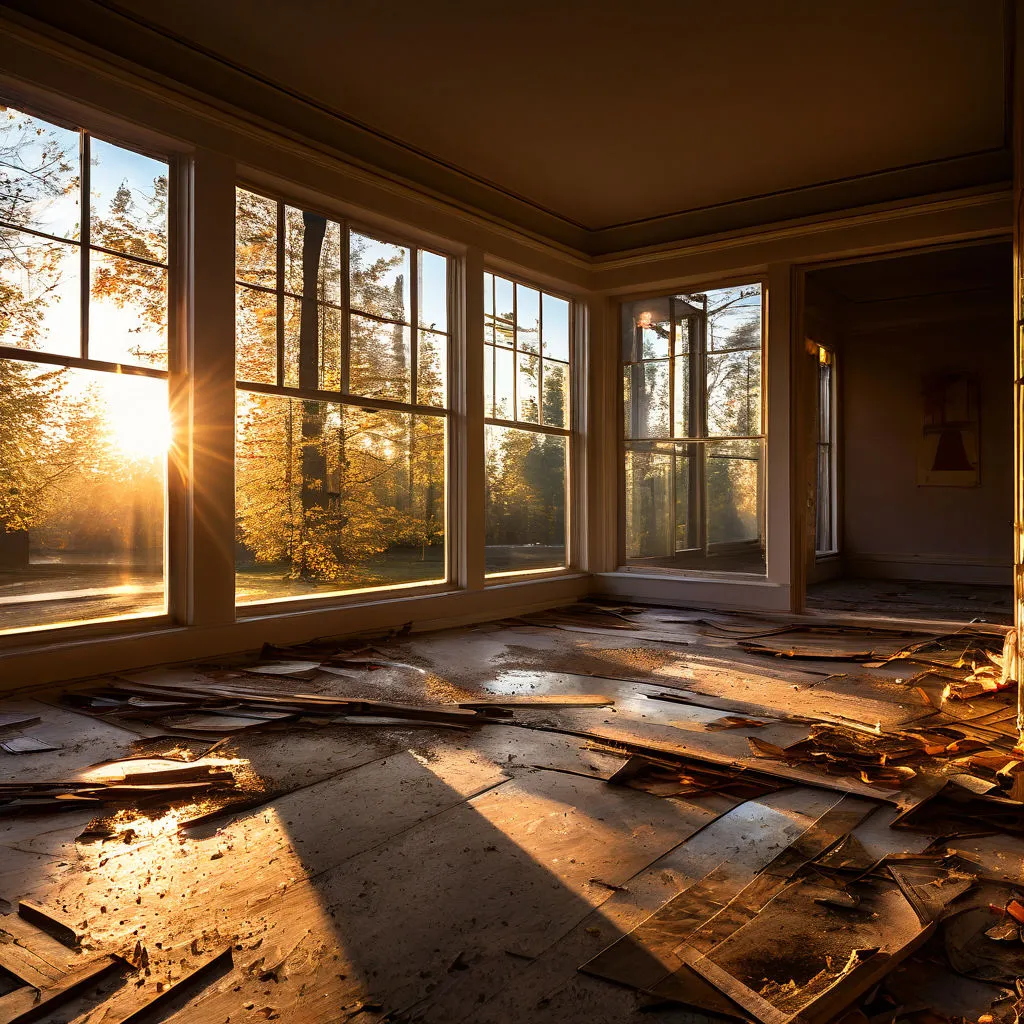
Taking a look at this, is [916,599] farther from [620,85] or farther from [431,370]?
[620,85]

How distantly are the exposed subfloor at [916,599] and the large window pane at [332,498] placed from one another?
392cm

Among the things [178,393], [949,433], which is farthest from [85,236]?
[949,433]

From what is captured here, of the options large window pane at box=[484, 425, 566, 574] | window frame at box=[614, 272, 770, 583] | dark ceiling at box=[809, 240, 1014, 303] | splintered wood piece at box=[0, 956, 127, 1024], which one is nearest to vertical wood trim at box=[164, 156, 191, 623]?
large window pane at box=[484, 425, 566, 574]

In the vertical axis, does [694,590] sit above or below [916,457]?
below

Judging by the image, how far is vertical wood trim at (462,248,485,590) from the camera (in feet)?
22.6

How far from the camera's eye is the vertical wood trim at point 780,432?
726 cm

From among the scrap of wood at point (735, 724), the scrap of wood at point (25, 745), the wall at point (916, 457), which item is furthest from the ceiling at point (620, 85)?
the wall at point (916, 457)

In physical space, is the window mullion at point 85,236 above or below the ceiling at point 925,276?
below

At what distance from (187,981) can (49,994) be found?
0.27m

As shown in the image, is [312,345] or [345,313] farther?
[345,313]

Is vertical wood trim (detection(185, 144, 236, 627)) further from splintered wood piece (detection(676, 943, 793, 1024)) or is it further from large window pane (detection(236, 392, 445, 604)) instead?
splintered wood piece (detection(676, 943, 793, 1024))

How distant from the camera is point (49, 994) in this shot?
1.67 m

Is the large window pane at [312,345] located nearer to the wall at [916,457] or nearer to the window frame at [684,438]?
the window frame at [684,438]

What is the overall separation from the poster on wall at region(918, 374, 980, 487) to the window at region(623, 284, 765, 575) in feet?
14.0
